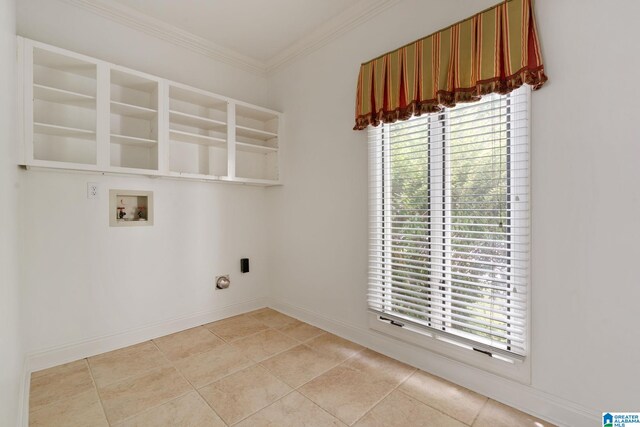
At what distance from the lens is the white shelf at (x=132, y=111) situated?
2.26 m

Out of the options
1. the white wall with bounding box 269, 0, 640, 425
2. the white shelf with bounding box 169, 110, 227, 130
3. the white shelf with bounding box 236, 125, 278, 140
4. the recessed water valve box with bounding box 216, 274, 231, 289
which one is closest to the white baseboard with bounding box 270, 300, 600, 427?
the white wall with bounding box 269, 0, 640, 425

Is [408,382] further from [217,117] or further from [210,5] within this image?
[210,5]

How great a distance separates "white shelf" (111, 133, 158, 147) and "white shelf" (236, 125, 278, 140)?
2.70 feet

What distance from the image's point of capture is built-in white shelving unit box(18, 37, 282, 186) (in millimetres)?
2025

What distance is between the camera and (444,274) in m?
1.99

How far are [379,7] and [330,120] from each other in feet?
3.05

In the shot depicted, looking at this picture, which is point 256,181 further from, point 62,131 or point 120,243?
point 62,131

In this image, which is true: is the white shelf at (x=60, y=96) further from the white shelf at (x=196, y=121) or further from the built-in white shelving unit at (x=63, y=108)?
the white shelf at (x=196, y=121)

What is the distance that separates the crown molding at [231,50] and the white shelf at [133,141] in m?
1.00

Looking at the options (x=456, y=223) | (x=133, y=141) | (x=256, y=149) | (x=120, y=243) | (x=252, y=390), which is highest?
(x=256, y=149)

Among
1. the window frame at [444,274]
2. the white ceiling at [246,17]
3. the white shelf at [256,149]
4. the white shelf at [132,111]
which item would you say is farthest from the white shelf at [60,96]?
the window frame at [444,274]

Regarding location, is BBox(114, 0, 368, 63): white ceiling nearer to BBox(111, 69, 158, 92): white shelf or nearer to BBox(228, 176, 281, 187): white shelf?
BBox(111, 69, 158, 92): white shelf

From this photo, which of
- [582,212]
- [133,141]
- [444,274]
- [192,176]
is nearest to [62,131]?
[133,141]

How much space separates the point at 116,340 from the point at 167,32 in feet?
8.81
